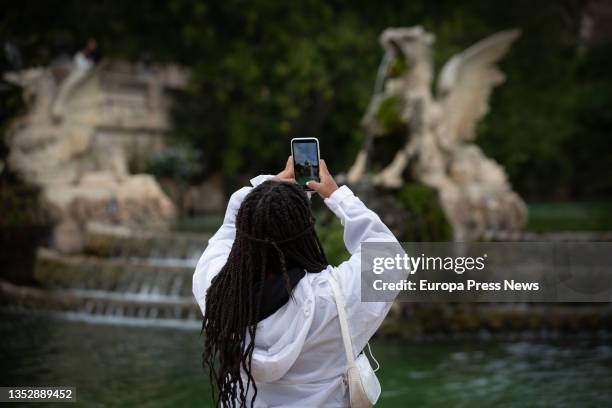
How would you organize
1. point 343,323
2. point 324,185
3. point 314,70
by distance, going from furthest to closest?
point 314,70, point 324,185, point 343,323

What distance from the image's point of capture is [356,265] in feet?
7.97

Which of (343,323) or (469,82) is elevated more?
(469,82)

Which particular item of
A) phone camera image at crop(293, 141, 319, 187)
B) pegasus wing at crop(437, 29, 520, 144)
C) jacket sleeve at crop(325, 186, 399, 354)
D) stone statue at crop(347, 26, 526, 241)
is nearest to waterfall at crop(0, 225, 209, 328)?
stone statue at crop(347, 26, 526, 241)

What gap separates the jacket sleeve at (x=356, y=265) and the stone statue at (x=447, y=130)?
9.30 meters

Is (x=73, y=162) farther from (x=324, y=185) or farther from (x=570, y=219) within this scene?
(x=324, y=185)

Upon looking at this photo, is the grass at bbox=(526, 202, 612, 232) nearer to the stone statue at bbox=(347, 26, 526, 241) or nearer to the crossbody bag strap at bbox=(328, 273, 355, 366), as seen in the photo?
the stone statue at bbox=(347, 26, 526, 241)

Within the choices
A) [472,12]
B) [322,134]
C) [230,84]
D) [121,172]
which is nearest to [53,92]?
[121,172]

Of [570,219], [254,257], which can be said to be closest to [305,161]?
[254,257]

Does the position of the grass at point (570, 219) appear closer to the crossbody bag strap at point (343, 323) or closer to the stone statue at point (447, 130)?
the stone statue at point (447, 130)

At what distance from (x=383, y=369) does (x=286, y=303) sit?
530 cm

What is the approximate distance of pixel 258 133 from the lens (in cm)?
2309

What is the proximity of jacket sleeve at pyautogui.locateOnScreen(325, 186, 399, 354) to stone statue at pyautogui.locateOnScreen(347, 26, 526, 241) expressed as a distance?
9299 millimetres

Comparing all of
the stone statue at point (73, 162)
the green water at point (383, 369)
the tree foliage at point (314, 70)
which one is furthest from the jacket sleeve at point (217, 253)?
the tree foliage at point (314, 70)

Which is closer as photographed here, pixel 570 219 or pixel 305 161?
pixel 305 161
